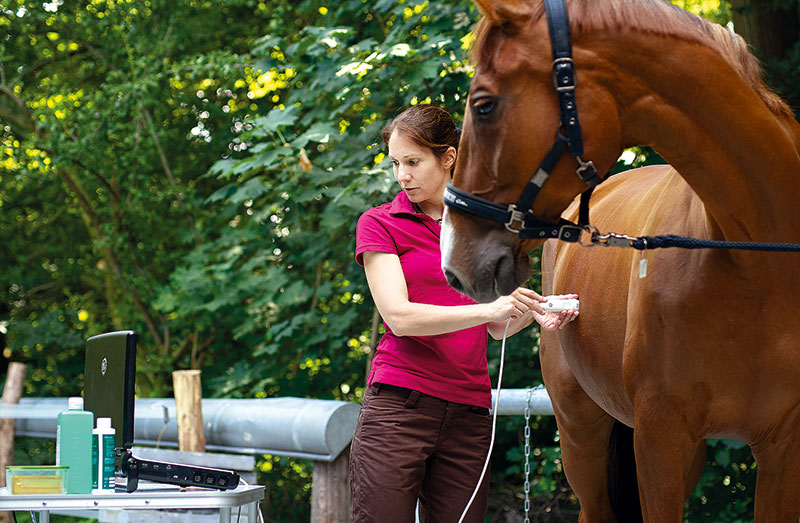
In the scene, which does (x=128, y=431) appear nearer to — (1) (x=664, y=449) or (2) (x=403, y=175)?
(2) (x=403, y=175)

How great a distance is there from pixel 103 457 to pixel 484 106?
1.62 metres

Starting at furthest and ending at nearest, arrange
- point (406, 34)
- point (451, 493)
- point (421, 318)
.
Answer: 1. point (406, 34)
2. point (451, 493)
3. point (421, 318)

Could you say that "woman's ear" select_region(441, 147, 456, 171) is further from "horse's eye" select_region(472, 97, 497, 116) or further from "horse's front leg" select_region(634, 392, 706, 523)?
"horse's front leg" select_region(634, 392, 706, 523)

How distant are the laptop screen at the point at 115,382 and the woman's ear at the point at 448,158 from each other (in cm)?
109

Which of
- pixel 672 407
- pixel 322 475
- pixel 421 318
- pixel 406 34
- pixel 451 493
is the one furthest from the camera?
pixel 406 34

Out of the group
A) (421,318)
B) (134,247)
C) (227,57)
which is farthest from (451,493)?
(134,247)

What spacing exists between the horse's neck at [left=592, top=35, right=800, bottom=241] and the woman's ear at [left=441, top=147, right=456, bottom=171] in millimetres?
639

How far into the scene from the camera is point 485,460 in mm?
2664

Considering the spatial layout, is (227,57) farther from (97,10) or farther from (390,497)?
(390,497)

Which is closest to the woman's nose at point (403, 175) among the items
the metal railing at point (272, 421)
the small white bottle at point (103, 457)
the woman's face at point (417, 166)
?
the woman's face at point (417, 166)

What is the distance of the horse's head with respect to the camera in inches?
76.3

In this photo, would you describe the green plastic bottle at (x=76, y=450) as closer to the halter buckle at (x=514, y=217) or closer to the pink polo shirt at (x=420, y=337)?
the pink polo shirt at (x=420, y=337)

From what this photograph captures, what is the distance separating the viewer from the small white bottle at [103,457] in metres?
2.65

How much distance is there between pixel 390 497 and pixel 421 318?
0.51 metres
